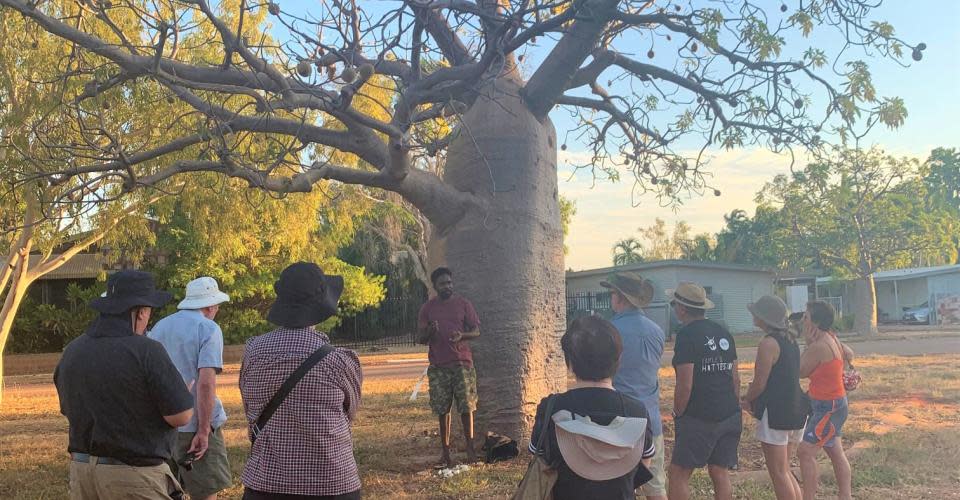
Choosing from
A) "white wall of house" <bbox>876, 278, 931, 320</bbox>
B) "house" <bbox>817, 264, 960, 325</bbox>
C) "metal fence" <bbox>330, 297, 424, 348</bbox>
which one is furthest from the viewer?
"white wall of house" <bbox>876, 278, 931, 320</bbox>

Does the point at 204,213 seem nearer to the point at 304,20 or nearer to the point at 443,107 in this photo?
the point at 443,107

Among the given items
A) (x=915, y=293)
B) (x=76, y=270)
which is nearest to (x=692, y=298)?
(x=76, y=270)

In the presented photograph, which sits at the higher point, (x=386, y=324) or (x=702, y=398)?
(x=386, y=324)

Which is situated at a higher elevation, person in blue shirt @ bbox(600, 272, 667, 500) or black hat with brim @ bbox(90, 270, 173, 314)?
black hat with brim @ bbox(90, 270, 173, 314)

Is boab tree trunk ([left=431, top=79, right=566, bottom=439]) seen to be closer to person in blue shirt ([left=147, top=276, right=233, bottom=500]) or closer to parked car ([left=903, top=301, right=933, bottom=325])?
person in blue shirt ([left=147, top=276, right=233, bottom=500])

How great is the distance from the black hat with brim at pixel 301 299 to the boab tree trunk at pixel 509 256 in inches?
151

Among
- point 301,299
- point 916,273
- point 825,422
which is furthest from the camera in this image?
point 916,273

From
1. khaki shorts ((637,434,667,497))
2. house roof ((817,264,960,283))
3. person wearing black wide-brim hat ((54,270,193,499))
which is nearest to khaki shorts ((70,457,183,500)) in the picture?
person wearing black wide-brim hat ((54,270,193,499))

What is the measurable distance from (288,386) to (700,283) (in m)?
28.6

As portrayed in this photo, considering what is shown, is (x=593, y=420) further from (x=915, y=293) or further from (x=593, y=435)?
(x=915, y=293)

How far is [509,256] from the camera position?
23.3 ft

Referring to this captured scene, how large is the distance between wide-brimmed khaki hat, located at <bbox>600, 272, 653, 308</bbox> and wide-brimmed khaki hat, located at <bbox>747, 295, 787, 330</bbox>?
74 centimetres

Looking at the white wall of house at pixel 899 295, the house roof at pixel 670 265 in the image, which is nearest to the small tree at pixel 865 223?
the house roof at pixel 670 265

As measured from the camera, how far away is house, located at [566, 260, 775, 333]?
2838cm
